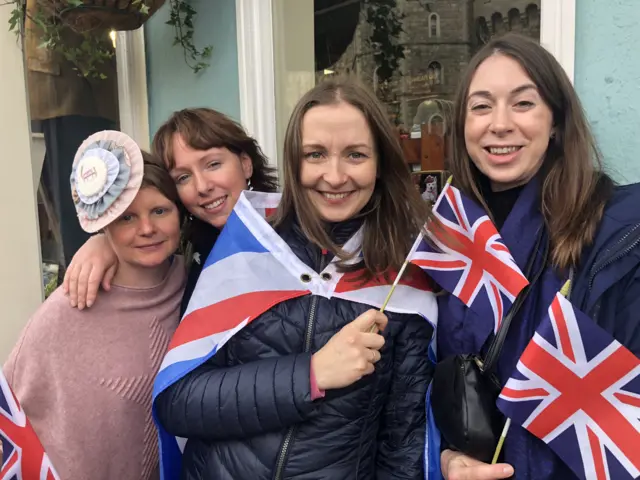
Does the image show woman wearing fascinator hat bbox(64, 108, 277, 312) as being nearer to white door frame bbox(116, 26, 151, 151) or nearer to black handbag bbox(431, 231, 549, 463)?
black handbag bbox(431, 231, 549, 463)

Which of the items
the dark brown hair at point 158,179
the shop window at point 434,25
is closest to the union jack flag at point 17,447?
the dark brown hair at point 158,179

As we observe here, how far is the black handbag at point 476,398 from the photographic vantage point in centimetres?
141

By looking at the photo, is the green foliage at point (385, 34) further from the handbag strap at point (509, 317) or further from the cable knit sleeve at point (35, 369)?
the cable knit sleeve at point (35, 369)

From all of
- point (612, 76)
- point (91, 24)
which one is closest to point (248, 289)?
point (612, 76)

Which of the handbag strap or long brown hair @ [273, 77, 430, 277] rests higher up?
long brown hair @ [273, 77, 430, 277]

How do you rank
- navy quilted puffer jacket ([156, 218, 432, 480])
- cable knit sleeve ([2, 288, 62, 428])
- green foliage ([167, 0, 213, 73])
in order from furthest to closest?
green foliage ([167, 0, 213, 73]) < cable knit sleeve ([2, 288, 62, 428]) < navy quilted puffer jacket ([156, 218, 432, 480])

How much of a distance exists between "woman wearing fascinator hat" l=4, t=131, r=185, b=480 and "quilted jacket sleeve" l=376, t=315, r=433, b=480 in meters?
0.77

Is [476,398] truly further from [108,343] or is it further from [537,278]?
[108,343]

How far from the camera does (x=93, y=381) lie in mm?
1776

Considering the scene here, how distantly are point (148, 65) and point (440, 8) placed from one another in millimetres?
1745

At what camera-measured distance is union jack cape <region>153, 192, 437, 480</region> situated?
1.61 metres

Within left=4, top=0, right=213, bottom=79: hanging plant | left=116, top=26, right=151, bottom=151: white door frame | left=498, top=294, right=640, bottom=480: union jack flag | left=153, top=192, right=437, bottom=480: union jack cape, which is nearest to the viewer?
left=498, top=294, right=640, bottom=480: union jack flag

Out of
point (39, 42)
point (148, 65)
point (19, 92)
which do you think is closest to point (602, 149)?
point (148, 65)

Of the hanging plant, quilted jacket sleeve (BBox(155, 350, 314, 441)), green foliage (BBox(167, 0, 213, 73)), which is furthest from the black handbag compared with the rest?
green foliage (BBox(167, 0, 213, 73))
